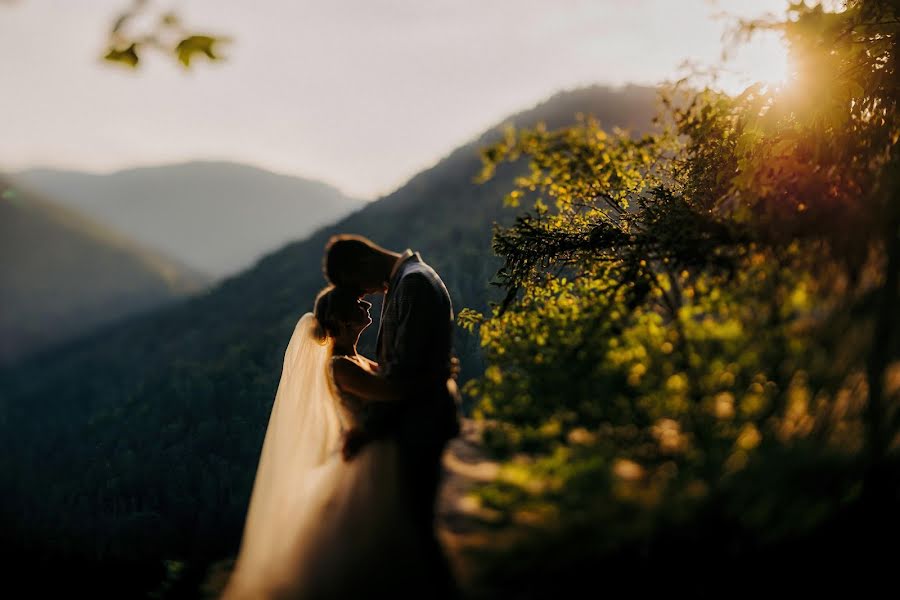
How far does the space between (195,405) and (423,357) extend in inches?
1133

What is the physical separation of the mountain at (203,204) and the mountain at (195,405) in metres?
87.2

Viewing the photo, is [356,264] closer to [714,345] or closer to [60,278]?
[714,345]

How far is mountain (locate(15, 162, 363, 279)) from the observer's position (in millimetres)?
137000

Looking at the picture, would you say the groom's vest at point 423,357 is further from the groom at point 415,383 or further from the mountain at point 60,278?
the mountain at point 60,278

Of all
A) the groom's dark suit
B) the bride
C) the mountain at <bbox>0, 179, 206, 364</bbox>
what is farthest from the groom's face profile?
the mountain at <bbox>0, 179, 206, 364</bbox>

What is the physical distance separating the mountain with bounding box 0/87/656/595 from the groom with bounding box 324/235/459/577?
15.0 meters

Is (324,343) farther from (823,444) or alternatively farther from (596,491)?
(823,444)

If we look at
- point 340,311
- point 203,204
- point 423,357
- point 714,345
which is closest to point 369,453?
point 423,357

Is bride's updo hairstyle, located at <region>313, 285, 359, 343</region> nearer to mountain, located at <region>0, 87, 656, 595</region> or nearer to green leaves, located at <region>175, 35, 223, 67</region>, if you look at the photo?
green leaves, located at <region>175, 35, 223, 67</region>

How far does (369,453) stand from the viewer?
333 cm

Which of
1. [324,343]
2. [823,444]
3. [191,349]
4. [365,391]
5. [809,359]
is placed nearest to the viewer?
[823,444]

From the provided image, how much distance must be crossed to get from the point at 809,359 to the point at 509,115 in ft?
129

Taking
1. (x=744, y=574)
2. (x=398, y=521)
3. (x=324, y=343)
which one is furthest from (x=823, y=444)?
(x=324, y=343)

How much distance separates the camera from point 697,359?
3.37 metres
